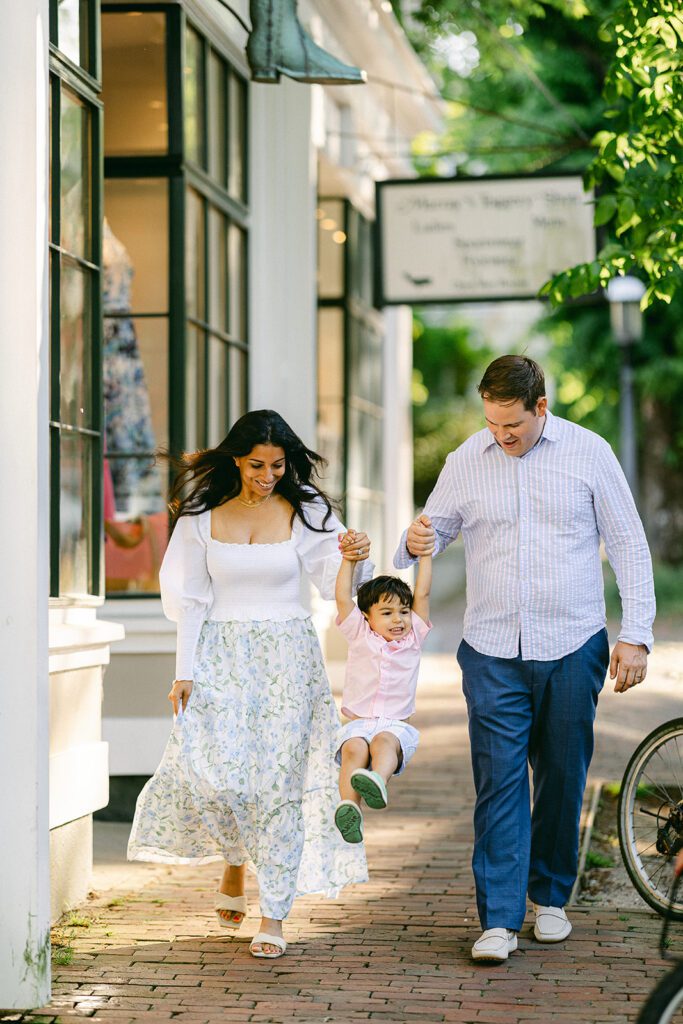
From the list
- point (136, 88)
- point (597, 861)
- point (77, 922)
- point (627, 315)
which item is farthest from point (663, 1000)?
point (627, 315)

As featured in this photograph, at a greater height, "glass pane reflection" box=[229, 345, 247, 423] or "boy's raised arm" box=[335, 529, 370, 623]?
"glass pane reflection" box=[229, 345, 247, 423]

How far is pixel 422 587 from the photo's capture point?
17.1 feet

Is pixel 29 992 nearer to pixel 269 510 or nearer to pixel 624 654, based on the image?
pixel 269 510

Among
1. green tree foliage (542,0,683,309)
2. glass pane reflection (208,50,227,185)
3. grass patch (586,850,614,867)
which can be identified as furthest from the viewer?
glass pane reflection (208,50,227,185)

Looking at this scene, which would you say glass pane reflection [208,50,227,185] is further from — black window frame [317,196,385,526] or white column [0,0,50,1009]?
white column [0,0,50,1009]

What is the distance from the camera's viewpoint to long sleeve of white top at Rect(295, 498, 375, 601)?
5.50 metres

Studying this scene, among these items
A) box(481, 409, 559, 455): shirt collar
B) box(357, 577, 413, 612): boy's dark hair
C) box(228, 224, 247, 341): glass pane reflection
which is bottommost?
box(357, 577, 413, 612): boy's dark hair

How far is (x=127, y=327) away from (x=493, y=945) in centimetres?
421

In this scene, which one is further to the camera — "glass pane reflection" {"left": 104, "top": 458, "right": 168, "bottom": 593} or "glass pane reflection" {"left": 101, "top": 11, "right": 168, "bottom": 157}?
"glass pane reflection" {"left": 104, "top": 458, "right": 168, "bottom": 593}

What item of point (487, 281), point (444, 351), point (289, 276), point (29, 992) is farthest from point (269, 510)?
point (444, 351)

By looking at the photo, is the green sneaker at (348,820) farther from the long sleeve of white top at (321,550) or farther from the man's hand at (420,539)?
the man's hand at (420,539)

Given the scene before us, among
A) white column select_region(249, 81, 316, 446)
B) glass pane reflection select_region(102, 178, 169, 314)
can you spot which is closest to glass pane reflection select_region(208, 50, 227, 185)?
white column select_region(249, 81, 316, 446)

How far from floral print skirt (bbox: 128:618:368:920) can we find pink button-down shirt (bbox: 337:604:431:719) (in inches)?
7.5

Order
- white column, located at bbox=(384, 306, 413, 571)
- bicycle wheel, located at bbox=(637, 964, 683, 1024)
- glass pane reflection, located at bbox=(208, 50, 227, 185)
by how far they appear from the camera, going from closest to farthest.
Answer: bicycle wheel, located at bbox=(637, 964, 683, 1024) < glass pane reflection, located at bbox=(208, 50, 227, 185) < white column, located at bbox=(384, 306, 413, 571)
